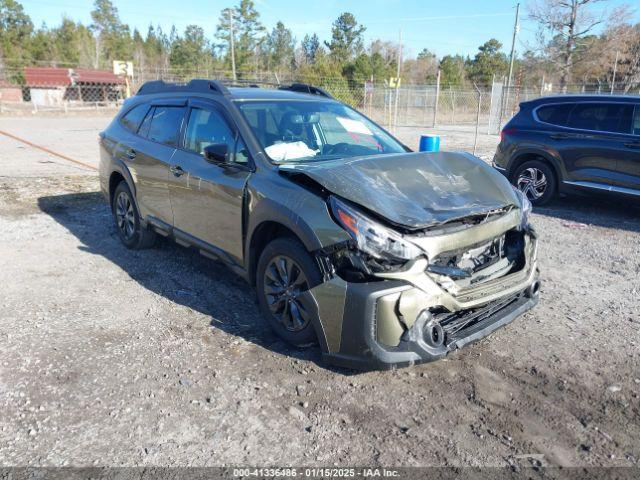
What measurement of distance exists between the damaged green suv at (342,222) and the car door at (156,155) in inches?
1.1

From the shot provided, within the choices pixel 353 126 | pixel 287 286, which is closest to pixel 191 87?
pixel 353 126

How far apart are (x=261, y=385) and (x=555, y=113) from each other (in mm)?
6979

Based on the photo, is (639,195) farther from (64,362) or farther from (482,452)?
(64,362)

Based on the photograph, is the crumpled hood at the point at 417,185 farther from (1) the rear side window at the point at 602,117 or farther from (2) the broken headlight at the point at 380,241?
(1) the rear side window at the point at 602,117

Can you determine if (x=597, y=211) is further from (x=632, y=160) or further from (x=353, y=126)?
(x=353, y=126)

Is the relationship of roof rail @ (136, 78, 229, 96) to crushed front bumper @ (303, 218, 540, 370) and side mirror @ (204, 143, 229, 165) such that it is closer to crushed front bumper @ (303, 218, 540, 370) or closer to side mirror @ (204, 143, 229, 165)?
side mirror @ (204, 143, 229, 165)

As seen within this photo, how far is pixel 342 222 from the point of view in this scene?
315 centimetres

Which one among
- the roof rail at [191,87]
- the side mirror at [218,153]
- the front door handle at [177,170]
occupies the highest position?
the roof rail at [191,87]

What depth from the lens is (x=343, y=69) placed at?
41.4 metres

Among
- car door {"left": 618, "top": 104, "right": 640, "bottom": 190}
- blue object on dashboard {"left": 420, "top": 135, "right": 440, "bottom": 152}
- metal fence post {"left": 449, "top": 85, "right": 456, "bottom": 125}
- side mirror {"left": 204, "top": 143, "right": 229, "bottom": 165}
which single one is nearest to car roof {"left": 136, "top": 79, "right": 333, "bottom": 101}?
side mirror {"left": 204, "top": 143, "right": 229, "bottom": 165}

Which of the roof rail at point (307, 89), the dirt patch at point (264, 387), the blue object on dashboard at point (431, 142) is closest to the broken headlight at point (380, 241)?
the dirt patch at point (264, 387)

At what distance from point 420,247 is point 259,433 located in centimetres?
141

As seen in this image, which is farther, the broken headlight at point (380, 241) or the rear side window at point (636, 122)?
the rear side window at point (636, 122)

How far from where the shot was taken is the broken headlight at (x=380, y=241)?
3.04 metres
